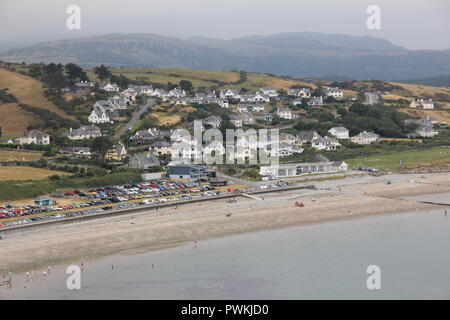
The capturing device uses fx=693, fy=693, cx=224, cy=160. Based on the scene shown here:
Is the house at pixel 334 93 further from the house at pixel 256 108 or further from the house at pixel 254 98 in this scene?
the house at pixel 256 108

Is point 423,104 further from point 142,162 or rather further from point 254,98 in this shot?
point 142,162

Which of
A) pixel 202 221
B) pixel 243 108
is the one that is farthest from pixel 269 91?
pixel 202 221

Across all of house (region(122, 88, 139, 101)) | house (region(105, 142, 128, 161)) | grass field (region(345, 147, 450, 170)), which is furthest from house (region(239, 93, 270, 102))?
house (region(105, 142, 128, 161))

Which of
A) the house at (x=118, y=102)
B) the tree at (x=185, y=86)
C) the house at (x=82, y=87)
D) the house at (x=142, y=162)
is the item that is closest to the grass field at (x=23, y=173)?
the house at (x=142, y=162)

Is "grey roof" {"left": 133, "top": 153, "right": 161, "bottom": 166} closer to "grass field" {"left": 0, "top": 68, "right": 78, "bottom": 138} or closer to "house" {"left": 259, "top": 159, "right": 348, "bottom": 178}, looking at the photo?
"house" {"left": 259, "top": 159, "right": 348, "bottom": 178}

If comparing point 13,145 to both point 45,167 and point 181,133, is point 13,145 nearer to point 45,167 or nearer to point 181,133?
point 45,167
